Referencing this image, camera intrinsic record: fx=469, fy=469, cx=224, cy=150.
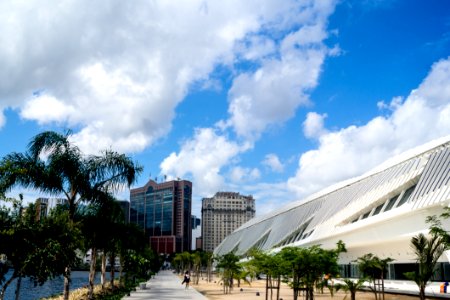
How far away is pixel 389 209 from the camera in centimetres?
3741

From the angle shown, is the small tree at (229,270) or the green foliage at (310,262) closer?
the green foliage at (310,262)

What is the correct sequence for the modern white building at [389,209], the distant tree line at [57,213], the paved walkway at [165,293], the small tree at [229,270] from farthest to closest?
the small tree at [229,270]
the paved walkway at [165,293]
the modern white building at [389,209]
the distant tree line at [57,213]

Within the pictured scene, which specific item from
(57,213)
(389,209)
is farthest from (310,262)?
(389,209)

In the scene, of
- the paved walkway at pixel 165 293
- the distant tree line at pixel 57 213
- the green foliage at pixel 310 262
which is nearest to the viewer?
the distant tree line at pixel 57 213

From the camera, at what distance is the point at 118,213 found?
28.0m

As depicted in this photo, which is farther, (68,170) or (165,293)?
(165,293)

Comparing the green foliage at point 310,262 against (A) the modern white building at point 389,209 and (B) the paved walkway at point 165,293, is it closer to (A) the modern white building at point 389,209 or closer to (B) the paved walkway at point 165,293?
(A) the modern white building at point 389,209

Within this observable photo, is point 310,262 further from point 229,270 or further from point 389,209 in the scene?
point 229,270

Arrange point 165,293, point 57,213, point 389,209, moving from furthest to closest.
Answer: point 389,209
point 165,293
point 57,213

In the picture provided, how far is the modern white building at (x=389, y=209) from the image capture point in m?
31.6

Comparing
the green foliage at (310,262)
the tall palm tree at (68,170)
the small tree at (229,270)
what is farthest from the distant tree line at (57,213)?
the small tree at (229,270)

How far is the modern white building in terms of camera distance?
3164 centimetres

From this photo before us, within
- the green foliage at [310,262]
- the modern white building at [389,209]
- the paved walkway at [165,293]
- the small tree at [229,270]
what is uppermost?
the modern white building at [389,209]

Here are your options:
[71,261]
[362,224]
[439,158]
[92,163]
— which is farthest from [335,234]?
[71,261]
